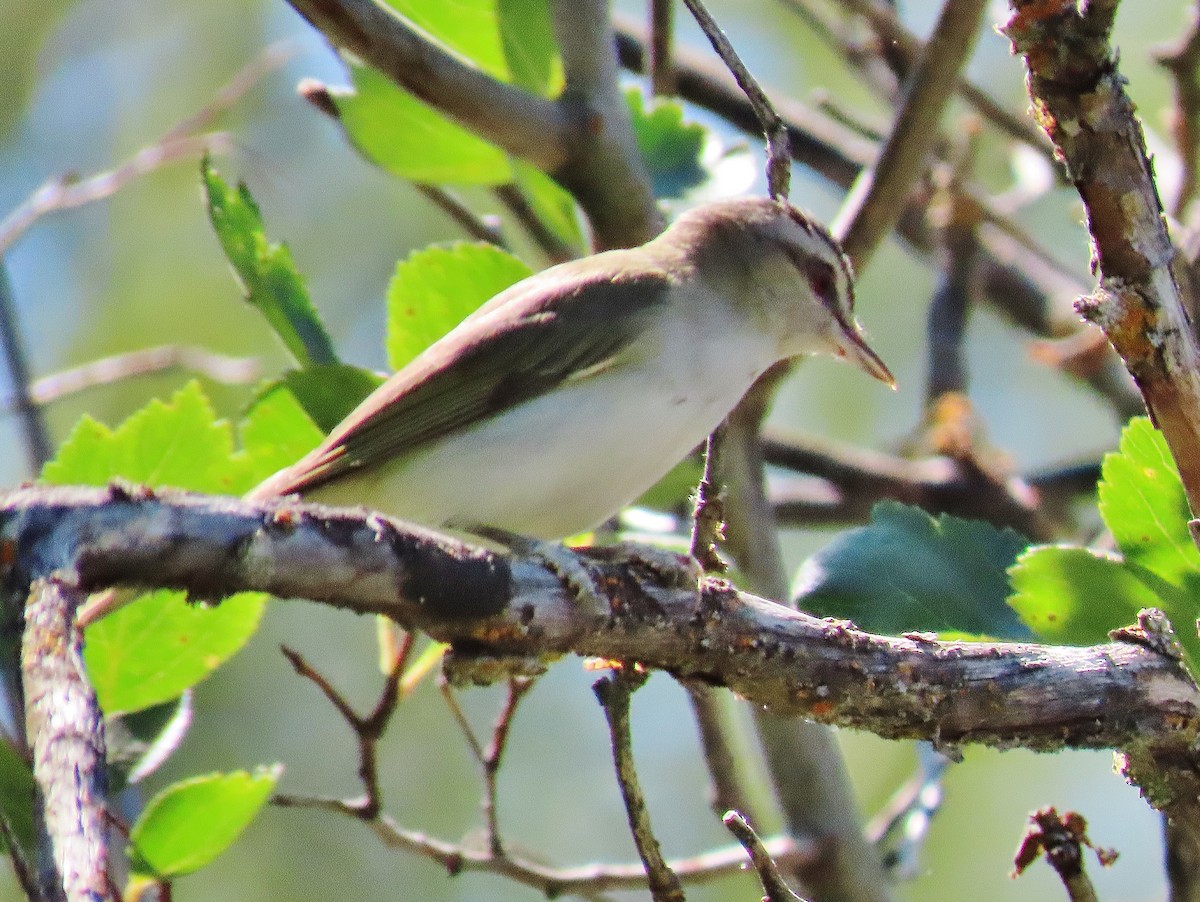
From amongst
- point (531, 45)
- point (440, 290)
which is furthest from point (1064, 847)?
point (531, 45)

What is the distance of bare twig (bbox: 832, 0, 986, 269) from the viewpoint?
343 centimetres

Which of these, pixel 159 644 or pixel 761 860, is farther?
pixel 159 644

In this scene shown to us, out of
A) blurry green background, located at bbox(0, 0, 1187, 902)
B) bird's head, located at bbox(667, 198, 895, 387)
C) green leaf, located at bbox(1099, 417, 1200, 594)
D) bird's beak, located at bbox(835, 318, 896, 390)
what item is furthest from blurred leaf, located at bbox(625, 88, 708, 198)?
blurry green background, located at bbox(0, 0, 1187, 902)

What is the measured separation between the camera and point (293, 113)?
9023 millimetres

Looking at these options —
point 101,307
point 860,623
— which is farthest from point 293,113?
point 860,623

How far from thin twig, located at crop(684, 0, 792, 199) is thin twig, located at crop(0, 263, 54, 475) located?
6.78ft

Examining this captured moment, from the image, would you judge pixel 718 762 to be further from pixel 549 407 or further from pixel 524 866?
pixel 549 407

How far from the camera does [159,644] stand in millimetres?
2725

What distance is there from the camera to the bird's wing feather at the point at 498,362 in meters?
2.89

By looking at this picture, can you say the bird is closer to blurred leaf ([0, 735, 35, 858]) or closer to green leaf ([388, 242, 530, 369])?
green leaf ([388, 242, 530, 369])

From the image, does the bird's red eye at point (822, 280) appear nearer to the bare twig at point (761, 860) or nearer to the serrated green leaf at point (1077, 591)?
the serrated green leaf at point (1077, 591)

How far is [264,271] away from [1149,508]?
1758 millimetres

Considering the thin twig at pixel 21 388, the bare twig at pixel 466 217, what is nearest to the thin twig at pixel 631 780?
the bare twig at pixel 466 217

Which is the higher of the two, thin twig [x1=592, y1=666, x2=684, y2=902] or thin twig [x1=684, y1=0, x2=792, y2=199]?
thin twig [x1=684, y1=0, x2=792, y2=199]
